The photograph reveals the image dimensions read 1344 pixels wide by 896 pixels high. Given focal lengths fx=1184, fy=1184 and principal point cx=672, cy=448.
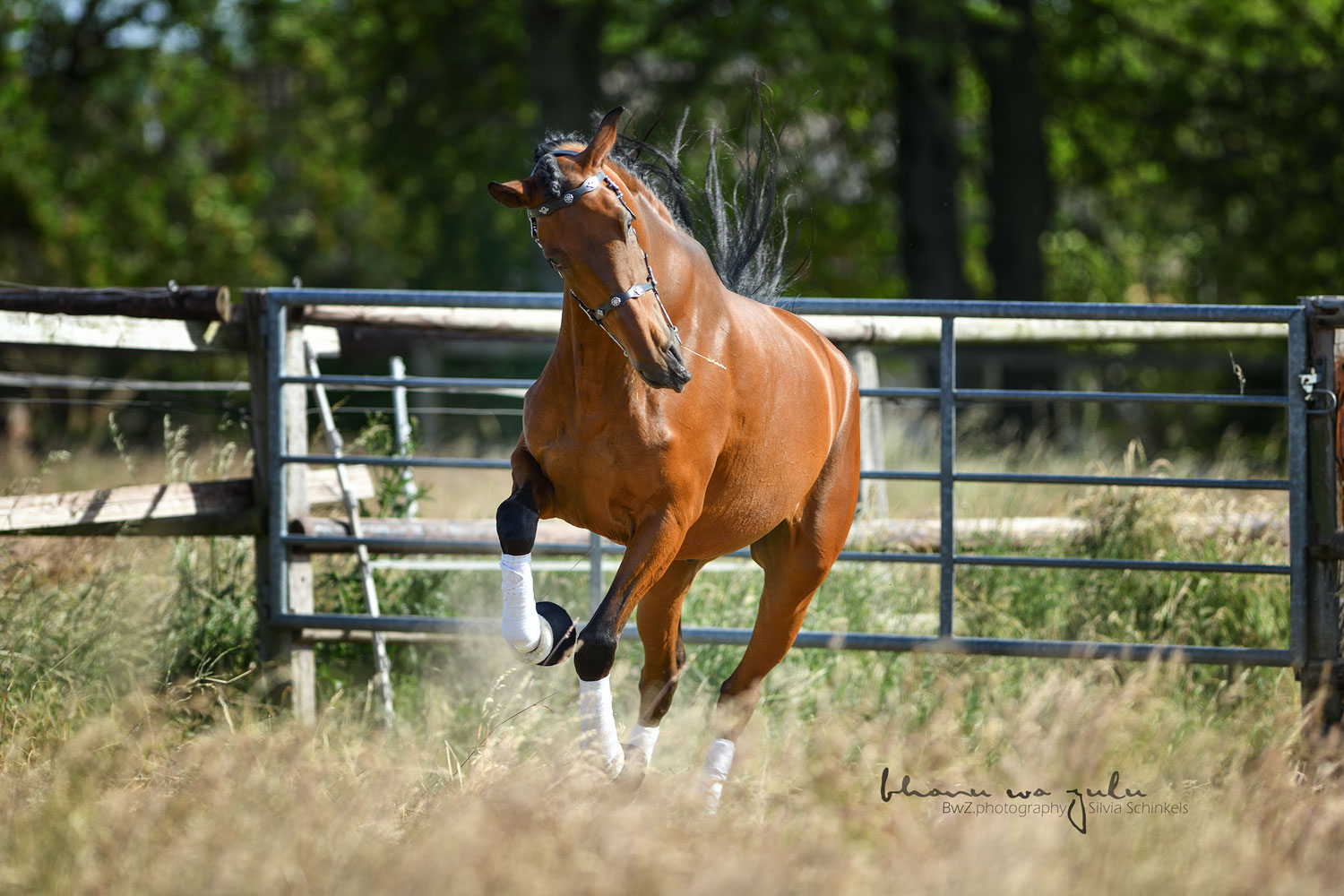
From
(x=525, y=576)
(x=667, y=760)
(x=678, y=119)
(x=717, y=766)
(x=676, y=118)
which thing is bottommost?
(x=667, y=760)

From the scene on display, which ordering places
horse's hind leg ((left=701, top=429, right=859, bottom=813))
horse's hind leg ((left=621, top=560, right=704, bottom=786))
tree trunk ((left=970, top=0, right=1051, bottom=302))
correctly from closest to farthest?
horse's hind leg ((left=621, top=560, right=704, bottom=786)), horse's hind leg ((left=701, top=429, right=859, bottom=813)), tree trunk ((left=970, top=0, right=1051, bottom=302))

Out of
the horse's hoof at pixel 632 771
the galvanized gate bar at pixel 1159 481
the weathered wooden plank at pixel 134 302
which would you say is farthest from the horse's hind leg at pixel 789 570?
the weathered wooden plank at pixel 134 302

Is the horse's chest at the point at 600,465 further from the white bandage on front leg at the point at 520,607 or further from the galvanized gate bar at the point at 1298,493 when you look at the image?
the galvanized gate bar at the point at 1298,493

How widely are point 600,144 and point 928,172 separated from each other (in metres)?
13.1

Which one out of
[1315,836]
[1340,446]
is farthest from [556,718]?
[1340,446]

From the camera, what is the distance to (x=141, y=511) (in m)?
4.64

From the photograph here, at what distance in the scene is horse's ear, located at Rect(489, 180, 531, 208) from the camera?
2770mm

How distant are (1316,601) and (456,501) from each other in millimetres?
4753

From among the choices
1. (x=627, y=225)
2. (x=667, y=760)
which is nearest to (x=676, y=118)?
(x=667, y=760)

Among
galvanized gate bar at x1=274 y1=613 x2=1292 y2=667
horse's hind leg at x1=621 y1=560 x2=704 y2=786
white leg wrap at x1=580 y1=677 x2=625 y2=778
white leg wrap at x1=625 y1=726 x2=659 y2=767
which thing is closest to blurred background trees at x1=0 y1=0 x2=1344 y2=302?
galvanized gate bar at x1=274 y1=613 x2=1292 y2=667

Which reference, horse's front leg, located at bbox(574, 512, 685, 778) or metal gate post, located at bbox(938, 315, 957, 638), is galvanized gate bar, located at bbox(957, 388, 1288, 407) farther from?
horse's front leg, located at bbox(574, 512, 685, 778)

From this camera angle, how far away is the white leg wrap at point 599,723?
3.13 metres

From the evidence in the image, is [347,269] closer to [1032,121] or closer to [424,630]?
[1032,121]

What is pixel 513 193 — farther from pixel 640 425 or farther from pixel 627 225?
pixel 640 425
